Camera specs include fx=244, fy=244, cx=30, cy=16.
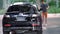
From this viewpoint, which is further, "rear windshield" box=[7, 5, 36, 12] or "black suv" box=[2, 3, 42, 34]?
"rear windshield" box=[7, 5, 36, 12]

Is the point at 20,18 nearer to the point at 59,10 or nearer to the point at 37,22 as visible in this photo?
the point at 37,22

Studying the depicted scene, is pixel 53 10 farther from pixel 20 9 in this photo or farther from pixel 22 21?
pixel 22 21

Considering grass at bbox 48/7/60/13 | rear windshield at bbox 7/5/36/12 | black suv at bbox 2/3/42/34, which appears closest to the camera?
black suv at bbox 2/3/42/34

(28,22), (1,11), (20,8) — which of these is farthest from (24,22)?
(1,11)

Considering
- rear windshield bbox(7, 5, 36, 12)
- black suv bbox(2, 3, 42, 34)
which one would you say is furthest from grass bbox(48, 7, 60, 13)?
black suv bbox(2, 3, 42, 34)

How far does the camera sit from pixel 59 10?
26.7 metres

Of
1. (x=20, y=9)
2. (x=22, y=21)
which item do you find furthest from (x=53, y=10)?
(x=22, y=21)

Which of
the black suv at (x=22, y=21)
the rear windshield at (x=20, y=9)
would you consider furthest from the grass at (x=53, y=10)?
the black suv at (x=22, y=21)

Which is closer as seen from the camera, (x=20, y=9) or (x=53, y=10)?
(x=20, y=9)

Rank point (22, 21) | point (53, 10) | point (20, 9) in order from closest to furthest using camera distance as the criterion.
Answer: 1. point (22, 21)
2. point (20, 9)
3. point (53, 10)

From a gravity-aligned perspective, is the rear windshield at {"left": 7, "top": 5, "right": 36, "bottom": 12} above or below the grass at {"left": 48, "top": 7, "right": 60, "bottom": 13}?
above

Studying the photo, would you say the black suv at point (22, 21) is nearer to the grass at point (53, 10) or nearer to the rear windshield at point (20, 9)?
the rear windshield at point (20, 9)

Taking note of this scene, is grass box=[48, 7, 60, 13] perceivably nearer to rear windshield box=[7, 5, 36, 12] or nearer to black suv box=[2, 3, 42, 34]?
rear windshield box=[7, 5, 36, 12]

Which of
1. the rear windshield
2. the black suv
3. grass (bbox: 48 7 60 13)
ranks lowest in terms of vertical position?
grass (bbox: 48 7 60 13)
